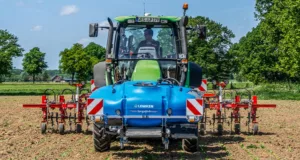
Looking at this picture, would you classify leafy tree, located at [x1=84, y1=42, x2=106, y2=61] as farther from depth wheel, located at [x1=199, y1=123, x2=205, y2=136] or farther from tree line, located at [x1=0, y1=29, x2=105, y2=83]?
depth wheel, located at [x1=199, y1=123, x2=205, y2=136]

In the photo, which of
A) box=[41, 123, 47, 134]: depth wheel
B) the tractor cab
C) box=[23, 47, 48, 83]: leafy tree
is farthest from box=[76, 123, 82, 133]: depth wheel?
box=[23, 47, 48, 83]: leafy tree

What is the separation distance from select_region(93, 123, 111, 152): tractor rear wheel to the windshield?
6.17ft

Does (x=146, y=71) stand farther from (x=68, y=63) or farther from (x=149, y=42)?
(x=68, y=63)

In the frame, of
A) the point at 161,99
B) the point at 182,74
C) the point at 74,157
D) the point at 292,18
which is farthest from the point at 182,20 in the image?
the point at 292,18

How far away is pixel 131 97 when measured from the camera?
8.77 metres

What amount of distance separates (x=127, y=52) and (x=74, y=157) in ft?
8.49

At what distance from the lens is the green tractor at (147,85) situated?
342 inches

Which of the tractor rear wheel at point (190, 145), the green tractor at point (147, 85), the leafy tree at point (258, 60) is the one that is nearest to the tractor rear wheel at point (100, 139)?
the green tractor at point (147, 85)

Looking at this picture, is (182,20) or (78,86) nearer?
(182,20)

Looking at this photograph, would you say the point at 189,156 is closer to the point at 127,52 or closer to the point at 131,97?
the point at 131,97

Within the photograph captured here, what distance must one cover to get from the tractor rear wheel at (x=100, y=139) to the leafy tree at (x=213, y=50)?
2233 inches

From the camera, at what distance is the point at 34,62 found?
113312mm

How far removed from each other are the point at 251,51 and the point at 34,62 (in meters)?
62.0

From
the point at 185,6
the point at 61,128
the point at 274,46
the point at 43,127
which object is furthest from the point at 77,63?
the point at 185,6
